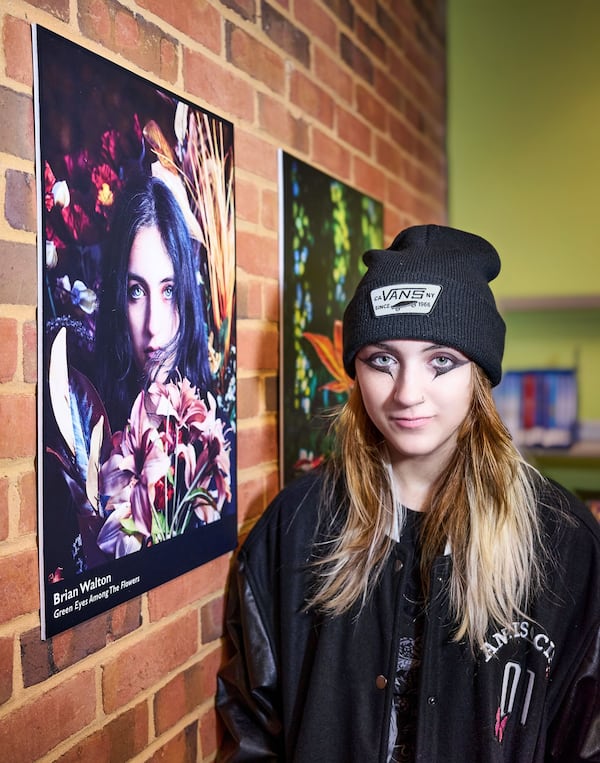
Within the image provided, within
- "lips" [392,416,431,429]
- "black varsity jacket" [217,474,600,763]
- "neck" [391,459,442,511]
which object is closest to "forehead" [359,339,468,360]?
"lips" [392,416,431,429]

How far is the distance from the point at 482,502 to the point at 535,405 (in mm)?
1676

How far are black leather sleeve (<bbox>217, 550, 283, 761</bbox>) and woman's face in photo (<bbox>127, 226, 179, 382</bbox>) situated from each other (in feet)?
1.53

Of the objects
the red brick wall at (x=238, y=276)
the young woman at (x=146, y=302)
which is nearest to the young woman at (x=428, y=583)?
the red brick wall at (x=238, y=276)

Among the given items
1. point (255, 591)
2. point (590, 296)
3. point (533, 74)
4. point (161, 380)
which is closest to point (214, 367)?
point (161, 380)

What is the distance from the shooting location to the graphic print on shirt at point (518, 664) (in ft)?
4.20

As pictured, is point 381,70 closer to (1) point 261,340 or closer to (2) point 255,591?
(1) point 261,340

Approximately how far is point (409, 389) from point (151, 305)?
0.45 meters

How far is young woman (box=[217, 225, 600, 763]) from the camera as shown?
1281 millimetres

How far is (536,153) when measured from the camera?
280 centimetres

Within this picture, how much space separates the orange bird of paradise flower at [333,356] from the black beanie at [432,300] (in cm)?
45

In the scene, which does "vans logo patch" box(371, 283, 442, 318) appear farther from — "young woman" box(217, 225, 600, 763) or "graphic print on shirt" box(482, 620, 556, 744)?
"graphic print on shirt" box(482, 620, 556, 744)

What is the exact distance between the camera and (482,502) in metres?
Result: 1.35

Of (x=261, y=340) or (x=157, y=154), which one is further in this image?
(x=261, y=340)

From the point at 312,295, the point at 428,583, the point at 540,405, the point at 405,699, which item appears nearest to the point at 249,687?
the point at 405,699
